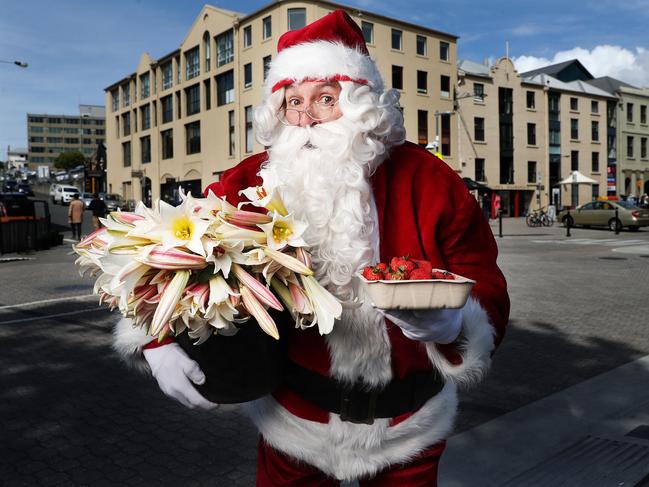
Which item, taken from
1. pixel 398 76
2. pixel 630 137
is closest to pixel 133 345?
pixel 398 76

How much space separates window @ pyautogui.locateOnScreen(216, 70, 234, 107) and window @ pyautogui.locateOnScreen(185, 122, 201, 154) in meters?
3.89

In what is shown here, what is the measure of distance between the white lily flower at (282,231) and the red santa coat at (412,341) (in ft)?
1.44

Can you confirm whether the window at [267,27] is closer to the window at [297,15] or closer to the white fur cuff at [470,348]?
the window at [297,15]

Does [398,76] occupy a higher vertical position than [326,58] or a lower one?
higher

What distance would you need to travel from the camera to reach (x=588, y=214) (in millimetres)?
27188

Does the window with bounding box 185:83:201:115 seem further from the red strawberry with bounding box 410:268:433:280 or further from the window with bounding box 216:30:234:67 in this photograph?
the red strawberry with bounding box 410:268:433:280

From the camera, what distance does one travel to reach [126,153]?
190 ft

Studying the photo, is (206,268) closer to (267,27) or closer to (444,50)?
(267,27)

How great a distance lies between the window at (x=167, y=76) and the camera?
162 ft

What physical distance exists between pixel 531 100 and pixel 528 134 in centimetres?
281

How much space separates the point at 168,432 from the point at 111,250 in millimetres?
3140

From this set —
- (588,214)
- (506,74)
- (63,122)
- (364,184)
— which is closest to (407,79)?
(506,74)

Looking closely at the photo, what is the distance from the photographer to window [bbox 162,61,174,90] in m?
49.3

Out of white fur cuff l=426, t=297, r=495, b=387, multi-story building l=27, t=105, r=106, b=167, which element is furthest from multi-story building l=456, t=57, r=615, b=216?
multi-story building l=27, t=105, r=106, b=167
